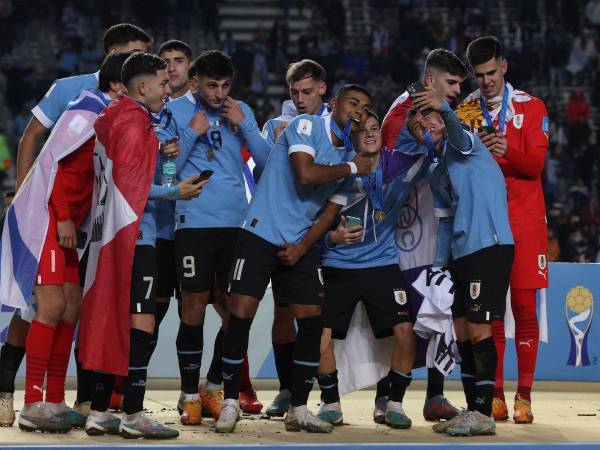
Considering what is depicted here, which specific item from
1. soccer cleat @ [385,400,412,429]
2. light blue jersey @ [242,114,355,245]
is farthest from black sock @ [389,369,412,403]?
light blue jersey @ [242,114,355,245]

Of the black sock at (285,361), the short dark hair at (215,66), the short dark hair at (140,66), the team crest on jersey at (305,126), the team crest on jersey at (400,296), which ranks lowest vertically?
the black sock at (285,361)

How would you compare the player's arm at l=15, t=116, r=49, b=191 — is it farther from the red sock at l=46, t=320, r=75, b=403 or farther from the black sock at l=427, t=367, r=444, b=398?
the black sock at l=427, t=367, r=444, b=398

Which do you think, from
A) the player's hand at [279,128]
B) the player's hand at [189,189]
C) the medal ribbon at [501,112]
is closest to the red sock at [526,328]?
the medal ribbon at [501,112]

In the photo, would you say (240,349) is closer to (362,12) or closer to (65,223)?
(65,223)

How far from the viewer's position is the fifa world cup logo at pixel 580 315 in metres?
8.55

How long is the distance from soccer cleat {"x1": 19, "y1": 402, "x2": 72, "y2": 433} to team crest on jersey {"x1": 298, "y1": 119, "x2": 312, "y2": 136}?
1863mm

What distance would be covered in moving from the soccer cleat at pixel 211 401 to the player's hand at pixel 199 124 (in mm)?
1456

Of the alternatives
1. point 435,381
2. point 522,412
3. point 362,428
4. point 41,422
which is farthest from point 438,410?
point 41,422

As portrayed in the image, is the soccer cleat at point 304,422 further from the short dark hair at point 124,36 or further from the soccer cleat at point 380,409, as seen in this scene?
the short dark hair at point 124,36

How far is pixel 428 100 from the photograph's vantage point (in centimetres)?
569

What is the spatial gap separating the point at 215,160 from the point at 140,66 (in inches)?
34.3

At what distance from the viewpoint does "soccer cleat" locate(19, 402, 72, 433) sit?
5.74m

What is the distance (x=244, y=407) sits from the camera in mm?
6785

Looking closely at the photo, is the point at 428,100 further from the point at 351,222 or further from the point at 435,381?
the point at 435,381
